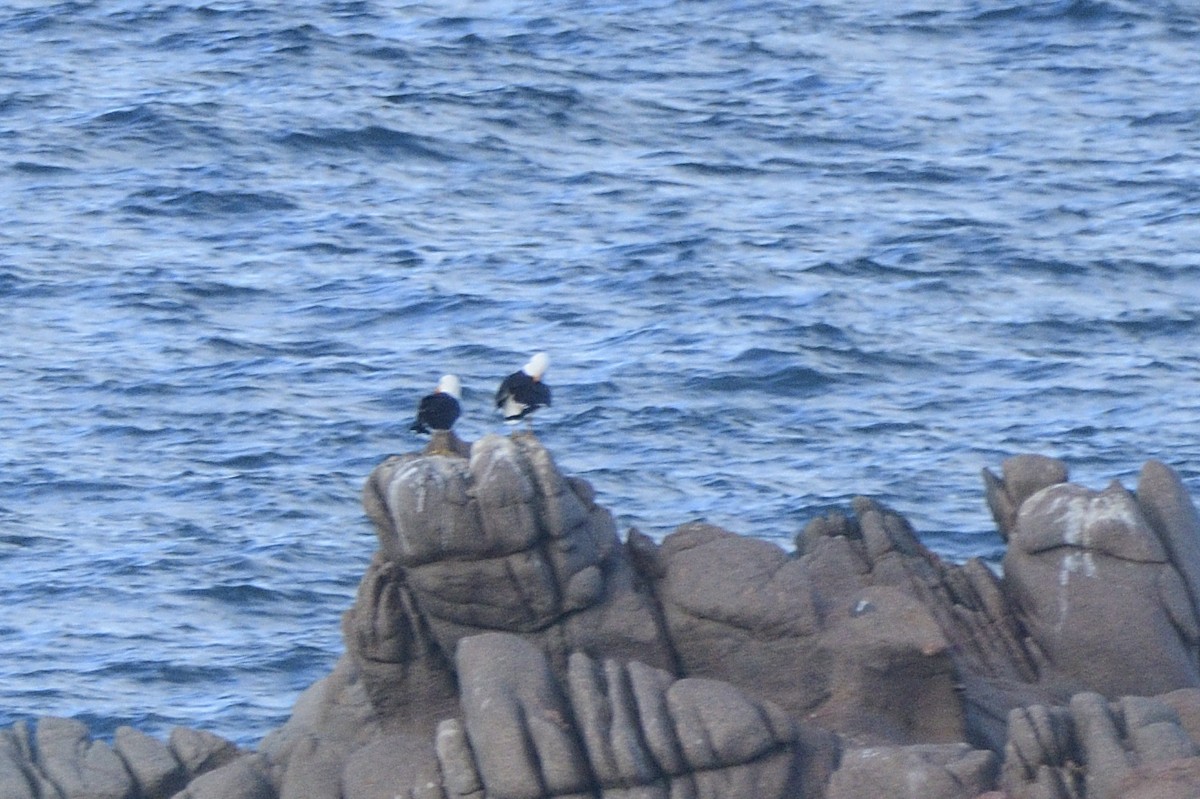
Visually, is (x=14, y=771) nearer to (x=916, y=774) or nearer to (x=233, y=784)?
(x=233, y=784)

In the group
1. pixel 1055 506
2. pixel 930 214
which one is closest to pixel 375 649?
pixel 1055 506

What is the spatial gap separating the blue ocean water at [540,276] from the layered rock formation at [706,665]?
229 inches

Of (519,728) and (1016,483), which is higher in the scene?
(519,728)

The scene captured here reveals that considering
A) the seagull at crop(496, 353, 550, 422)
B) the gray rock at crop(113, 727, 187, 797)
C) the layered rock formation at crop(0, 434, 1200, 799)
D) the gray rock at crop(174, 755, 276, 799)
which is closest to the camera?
the layered rock formation at crop(0, 434, 1200, 799)

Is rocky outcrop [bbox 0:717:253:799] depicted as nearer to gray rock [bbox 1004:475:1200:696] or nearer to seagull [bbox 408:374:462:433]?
seagull [bbox 408:374:462:433]

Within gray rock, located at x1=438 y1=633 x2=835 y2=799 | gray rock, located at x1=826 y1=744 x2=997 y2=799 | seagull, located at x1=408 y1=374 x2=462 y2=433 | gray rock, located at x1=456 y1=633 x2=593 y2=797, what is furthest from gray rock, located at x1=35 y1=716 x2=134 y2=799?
gray rock, located at x1=826 y1=744 x2=997 y2=799

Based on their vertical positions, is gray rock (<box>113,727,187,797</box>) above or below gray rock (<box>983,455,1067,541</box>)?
below

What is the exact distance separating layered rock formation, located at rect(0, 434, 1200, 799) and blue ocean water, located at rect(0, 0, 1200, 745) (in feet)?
19.1

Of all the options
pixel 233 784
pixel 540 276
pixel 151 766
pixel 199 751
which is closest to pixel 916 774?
pixel 233 784

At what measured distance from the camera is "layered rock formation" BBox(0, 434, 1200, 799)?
12000 mm

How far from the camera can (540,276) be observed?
29938 mm

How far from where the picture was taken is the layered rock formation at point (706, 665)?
12.0 metres

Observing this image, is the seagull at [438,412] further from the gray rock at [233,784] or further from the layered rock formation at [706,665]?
the gray rock at [233,784]

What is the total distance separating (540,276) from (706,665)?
16.7 meters
